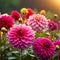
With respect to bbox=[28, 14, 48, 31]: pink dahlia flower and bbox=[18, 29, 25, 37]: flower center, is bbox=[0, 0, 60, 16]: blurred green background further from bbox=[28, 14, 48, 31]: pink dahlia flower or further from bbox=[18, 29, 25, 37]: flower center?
bbox=[18, 29, 25, 37]: flower center

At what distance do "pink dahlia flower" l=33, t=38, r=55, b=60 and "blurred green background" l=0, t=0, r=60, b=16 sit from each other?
67.9 inches

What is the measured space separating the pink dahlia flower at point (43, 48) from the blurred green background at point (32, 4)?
1.72 meters

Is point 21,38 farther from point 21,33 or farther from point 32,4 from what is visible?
point 32,4

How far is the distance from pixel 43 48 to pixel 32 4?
2.11 m

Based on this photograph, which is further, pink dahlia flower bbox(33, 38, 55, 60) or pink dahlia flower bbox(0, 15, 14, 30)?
pink dahlia flower bbox(0, 15, 14, 30)

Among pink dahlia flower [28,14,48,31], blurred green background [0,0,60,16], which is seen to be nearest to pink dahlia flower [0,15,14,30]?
pink dahlia flower [28,14,48,31]

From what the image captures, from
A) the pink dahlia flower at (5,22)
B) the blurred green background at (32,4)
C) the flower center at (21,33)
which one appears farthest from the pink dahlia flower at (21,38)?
the blurred green background at (32,4)

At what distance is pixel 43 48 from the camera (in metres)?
0.76

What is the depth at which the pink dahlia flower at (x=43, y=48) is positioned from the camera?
2.48 ft

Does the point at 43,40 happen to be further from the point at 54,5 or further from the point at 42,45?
the point at 54,5

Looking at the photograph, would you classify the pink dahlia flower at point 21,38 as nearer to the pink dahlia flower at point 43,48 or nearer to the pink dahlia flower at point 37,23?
the pink dahlia flower at point 43,48

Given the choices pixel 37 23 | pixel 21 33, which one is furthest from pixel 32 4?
pixel 21 33

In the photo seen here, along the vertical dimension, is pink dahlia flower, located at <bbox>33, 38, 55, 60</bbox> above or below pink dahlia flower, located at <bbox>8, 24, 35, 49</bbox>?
below

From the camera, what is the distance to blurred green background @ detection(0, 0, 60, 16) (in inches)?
102
